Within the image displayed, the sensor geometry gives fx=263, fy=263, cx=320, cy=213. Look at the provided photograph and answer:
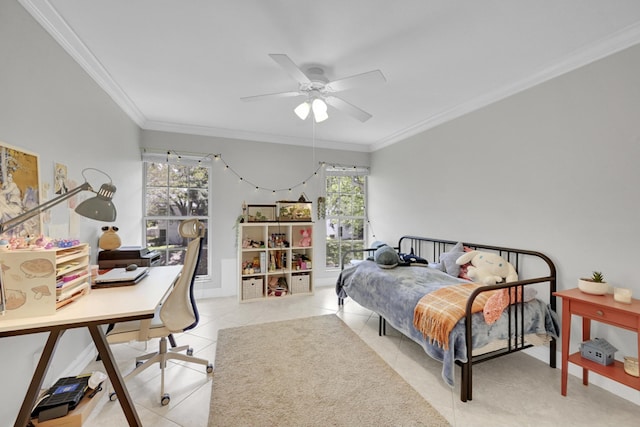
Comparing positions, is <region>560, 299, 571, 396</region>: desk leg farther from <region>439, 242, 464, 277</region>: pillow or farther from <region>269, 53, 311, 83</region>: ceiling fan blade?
<region>269, 53, 311, 83</region>: ceiling fan blade

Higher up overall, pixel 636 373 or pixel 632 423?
pixel 636 373

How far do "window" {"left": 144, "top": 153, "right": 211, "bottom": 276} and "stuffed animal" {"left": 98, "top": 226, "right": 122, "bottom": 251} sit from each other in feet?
4.26

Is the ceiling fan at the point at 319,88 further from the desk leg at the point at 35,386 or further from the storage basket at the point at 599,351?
the storage basket at the point at 599,351

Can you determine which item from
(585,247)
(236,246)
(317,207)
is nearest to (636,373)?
(585,247)

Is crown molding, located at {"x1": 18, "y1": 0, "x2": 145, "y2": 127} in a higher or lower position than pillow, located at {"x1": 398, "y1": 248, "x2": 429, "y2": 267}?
higher

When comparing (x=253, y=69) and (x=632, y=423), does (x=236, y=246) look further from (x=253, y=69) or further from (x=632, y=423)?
(x=632, y=423)

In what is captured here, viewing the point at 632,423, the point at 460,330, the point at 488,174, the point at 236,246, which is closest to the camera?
the point at 632,423

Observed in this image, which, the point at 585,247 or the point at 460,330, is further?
the point at 585,247

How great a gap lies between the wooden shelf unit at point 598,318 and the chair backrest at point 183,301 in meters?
2.73

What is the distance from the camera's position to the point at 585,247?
212 centimetres

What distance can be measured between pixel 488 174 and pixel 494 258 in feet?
3.05

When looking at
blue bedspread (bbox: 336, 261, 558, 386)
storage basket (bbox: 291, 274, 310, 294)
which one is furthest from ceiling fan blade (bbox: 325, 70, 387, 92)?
storage basket (bbox: 291, 274, 310, 294)

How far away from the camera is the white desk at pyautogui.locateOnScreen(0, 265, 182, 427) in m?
1.21

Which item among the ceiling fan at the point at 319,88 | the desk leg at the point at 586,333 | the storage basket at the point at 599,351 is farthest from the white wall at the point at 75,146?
the desk leg at the point at 586,333
